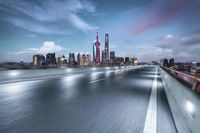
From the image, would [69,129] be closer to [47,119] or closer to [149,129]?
[47,119]

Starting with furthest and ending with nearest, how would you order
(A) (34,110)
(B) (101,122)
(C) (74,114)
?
1. (A) (34,110)
2. (C) (74,114)
3. (B) (101,122)

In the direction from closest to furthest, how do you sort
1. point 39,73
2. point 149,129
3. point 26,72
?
point 149,129 < point 26,72 < point 39,73

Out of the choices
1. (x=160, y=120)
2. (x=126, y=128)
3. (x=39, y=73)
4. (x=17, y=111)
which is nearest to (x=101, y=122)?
(x=126, y=128)

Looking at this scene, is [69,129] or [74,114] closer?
[69,129]

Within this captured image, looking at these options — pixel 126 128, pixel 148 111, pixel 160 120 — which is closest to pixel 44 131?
pixel 126 128

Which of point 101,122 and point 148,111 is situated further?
point 148,111

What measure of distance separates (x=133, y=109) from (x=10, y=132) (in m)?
4.21

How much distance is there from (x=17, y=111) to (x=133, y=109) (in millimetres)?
4130

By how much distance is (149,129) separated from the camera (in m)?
4.63

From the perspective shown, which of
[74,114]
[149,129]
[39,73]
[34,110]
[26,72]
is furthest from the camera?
[39,73]

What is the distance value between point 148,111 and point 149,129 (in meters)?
1.97

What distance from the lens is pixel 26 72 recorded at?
2048cm

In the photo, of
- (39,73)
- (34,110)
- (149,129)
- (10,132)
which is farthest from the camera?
(39,73)

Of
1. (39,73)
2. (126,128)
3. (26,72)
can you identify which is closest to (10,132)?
(126,128)
